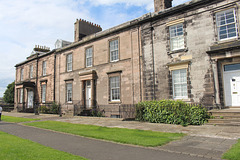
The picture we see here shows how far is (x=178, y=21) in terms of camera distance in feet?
46.4

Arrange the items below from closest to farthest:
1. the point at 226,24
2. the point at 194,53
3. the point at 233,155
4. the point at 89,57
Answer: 1. the point at 233,155
2. the point at 226,24
3. the point at 194,53
4. the point at 89,57

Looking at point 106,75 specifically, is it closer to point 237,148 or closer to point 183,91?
point 183,91

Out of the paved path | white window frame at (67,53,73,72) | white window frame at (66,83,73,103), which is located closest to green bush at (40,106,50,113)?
white window frame at (66,83,73,103)

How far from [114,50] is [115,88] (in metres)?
3.70

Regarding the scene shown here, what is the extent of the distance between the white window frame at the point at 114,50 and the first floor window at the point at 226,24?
8.84 m

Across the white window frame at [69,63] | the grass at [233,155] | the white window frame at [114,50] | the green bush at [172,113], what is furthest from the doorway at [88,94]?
the grass at [233,155]

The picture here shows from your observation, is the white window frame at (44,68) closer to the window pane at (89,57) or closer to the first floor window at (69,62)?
the first floor window at (69,62)

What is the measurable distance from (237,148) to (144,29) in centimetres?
1229

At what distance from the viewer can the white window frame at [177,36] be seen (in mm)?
14109

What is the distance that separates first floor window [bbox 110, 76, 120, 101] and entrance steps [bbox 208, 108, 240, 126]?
8.58 metres

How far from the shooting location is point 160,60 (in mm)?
14922

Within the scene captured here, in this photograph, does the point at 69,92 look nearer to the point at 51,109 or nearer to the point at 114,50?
the point at 51,109

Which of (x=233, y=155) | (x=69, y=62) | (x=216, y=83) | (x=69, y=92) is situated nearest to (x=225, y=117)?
(x=216, y=83)

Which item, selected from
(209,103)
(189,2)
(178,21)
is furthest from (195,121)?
(189,2)
